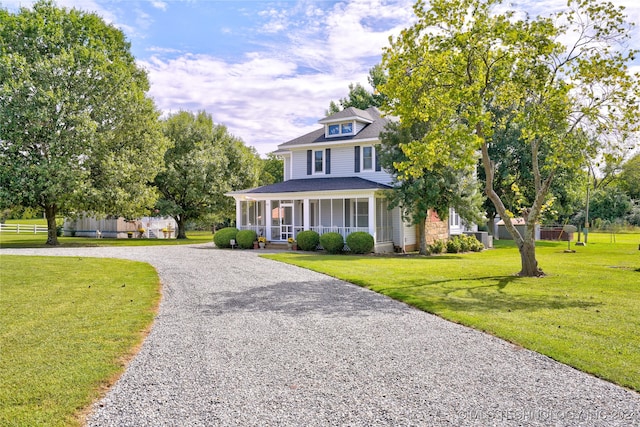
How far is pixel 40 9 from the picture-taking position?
26172 millimetres

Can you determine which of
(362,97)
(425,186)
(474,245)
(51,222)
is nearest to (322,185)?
(425,186)

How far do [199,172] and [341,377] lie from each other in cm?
3009

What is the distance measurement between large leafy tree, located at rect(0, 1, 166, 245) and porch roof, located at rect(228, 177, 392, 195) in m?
7.46

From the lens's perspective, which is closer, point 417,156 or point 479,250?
point 417,156

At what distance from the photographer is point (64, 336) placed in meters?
6.86

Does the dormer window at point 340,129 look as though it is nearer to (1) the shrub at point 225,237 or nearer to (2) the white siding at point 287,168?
(2) the white siding at point 287,168

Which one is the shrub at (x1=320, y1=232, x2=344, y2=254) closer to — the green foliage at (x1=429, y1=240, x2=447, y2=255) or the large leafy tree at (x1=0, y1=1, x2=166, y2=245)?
the green foliage at (x1=429, y1=240, x2=447, y2=255)

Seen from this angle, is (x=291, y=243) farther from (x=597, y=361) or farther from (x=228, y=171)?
Answer: (x=597, y=361)

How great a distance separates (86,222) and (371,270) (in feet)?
110

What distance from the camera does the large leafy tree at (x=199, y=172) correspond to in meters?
33.8

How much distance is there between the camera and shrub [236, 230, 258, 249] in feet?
79.3

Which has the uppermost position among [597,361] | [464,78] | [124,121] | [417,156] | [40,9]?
[40,9]

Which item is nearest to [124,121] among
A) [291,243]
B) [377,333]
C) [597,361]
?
[291,243]

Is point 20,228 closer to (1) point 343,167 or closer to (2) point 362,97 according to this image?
(2) point 362,97
